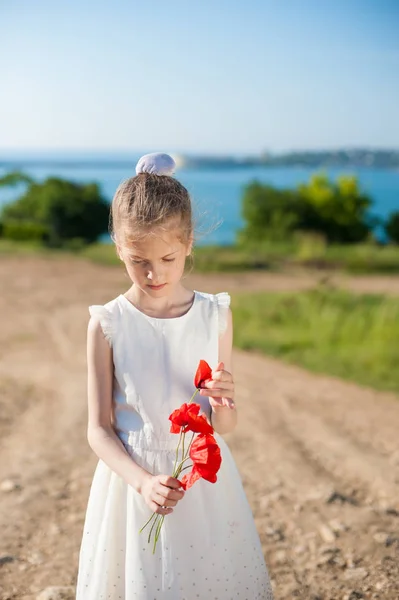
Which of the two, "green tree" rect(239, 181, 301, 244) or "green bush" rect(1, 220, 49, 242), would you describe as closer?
"green bush" rect(1, 220, 49, 242)

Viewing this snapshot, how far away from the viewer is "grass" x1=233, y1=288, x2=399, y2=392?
5797mm

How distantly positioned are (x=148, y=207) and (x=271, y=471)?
2442mm

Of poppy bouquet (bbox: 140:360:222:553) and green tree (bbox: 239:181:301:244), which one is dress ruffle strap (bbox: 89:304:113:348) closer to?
poppy bouquet (bbox: 140:360:222:553)

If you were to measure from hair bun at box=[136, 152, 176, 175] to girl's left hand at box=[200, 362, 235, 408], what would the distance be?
0.47 meters

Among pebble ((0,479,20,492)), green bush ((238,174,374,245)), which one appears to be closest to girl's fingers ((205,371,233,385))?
pebble ((0,479,20,492))

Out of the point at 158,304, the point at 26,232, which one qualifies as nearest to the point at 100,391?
the point at 158,304

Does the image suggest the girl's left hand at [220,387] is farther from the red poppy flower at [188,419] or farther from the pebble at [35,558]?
the pebble at [35,558]

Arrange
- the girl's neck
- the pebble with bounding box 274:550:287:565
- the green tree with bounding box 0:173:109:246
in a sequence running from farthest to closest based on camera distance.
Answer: the green tree with bounding box 0:173:109:246, the pebble with bounding box 274:550:287:565, the girl's neck

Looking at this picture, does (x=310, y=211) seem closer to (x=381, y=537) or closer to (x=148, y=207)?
(x=381, y=537)

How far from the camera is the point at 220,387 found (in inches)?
66.4

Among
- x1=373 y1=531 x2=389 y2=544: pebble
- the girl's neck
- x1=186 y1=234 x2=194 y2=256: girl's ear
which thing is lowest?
x1=373 y1=531 x2=389 y2=544: pebble

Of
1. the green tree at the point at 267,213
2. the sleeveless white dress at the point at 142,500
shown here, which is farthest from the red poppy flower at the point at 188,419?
the green tree at the point at 267,213

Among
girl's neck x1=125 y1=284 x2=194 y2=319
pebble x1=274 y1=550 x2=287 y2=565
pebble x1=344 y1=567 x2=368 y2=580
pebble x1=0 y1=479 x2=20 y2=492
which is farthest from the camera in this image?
pebble x1=0 y1=479 x2=20 y2=492

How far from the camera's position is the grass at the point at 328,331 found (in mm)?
5797
